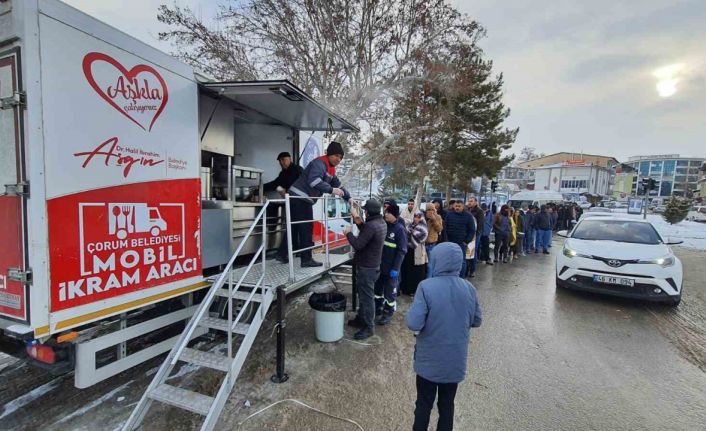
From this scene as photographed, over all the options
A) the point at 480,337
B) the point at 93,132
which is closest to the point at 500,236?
the point at 480,337

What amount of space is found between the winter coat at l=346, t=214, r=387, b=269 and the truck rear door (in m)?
2.92

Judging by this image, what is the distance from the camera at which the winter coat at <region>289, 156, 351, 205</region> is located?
176 inches

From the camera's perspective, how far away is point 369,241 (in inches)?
168

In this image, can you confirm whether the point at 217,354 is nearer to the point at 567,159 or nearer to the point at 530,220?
the point at 530,220

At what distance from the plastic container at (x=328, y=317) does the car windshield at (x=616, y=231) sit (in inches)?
221

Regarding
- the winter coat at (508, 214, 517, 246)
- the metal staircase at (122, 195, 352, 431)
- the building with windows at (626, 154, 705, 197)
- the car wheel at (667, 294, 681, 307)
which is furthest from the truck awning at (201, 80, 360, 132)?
the building with windows at (626, 154, 705, 197)

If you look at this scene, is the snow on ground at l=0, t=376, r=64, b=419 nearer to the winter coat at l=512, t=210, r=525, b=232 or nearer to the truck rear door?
the truck rear door

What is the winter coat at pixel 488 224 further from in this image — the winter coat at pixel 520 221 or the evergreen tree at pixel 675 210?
the evergreen tree at pixel 675 210

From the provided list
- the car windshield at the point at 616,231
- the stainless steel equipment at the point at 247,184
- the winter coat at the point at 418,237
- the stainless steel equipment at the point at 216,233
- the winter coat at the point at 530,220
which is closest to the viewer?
the stainless steel equipment at the point at 216,233

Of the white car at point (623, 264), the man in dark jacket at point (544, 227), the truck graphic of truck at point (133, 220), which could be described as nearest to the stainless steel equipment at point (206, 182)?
the truck graphic of truck at point (133, 220)

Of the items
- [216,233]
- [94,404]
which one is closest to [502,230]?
[216,233]

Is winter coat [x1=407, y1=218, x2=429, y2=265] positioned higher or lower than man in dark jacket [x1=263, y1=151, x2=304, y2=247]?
lower

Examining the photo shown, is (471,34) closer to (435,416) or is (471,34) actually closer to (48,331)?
(435,416)

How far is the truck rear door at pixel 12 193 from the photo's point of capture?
222 centimetres
